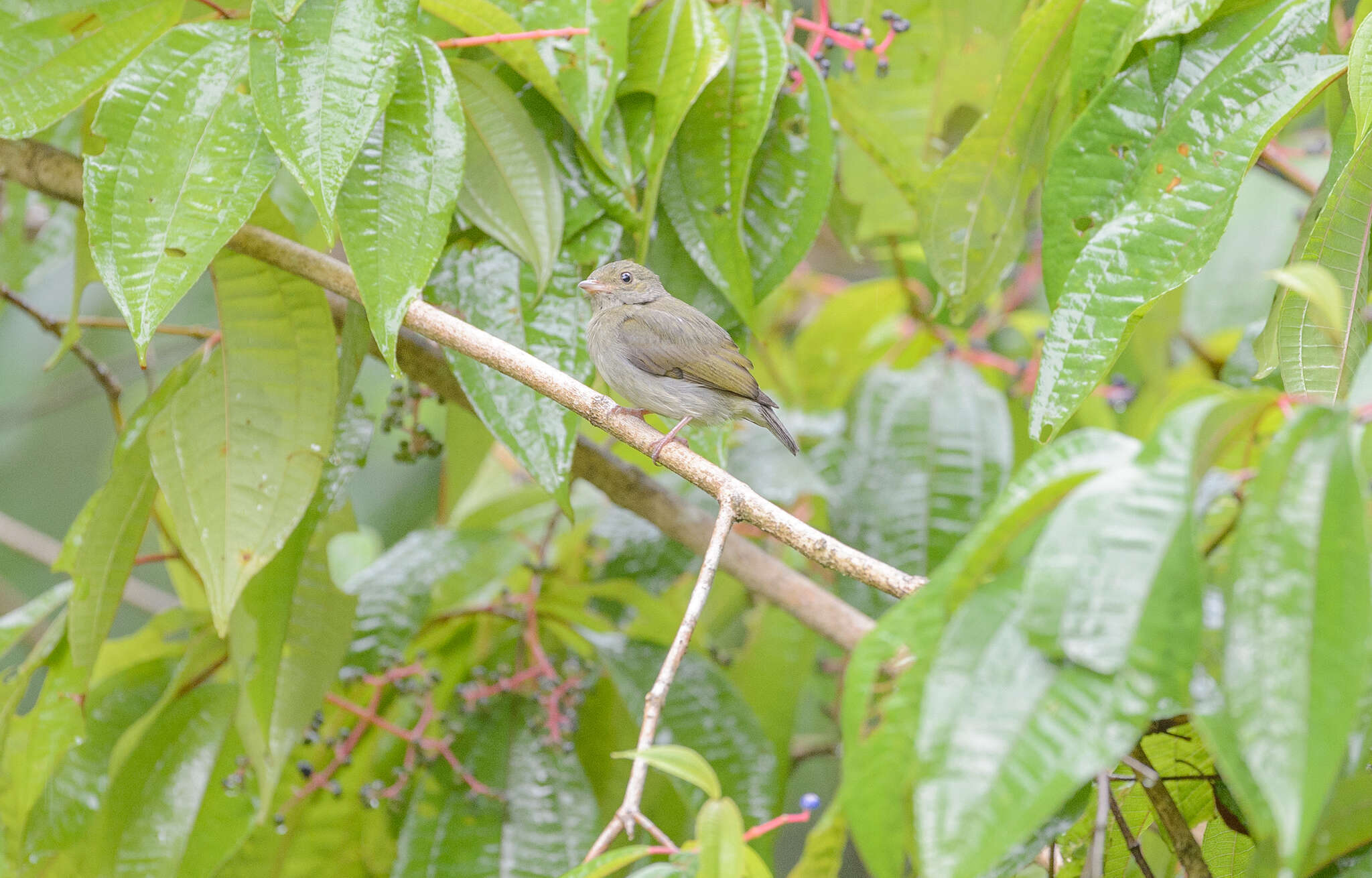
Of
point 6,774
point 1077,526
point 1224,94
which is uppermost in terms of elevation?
point 1224,94

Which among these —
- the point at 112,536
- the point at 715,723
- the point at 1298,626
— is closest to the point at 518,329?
the point at 112,536

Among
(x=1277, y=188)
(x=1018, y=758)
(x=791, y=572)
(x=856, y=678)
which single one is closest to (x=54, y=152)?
(x=791, y=572)

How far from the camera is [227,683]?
2455 mm

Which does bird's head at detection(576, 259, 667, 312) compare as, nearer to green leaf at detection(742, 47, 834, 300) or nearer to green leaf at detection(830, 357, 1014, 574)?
green leaf at detection(742, 47, 834, 300)

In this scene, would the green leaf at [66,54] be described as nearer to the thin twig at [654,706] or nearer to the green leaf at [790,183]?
the green leaf at [790,183]

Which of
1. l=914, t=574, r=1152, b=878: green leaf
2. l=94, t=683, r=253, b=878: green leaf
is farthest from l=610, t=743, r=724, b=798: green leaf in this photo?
l=94, t=683, r=253, b=878: green leaf

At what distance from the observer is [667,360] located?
275 cm

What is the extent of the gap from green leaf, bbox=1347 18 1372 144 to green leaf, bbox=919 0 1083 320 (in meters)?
0.61

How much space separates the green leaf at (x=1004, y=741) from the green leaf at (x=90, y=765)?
6.32 ft

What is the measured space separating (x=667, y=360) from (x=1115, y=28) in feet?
4.25

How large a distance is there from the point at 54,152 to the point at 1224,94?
2337mm

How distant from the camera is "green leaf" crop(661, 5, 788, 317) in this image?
209 centimetres

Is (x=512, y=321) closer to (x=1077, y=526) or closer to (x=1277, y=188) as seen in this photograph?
(x=1077, y=526)

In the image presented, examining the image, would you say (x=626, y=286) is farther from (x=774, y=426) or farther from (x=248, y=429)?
(x=248, y=429)
